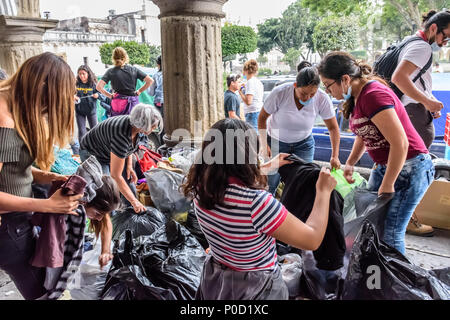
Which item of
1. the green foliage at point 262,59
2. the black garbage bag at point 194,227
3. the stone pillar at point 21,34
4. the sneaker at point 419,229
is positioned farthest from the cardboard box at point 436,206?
the green foliage at point 262,59

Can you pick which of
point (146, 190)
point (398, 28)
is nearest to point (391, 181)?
point (146, 190)

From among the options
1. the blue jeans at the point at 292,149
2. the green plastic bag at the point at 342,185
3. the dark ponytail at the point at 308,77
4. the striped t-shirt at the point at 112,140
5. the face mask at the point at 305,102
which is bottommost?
the green plastic bag at the point at 342,185

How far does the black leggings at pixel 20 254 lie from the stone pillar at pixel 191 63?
8.30 ft

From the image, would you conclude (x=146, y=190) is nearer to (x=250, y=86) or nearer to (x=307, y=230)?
(x=307, y=230)

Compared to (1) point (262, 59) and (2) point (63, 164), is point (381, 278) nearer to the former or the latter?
(2) point (63, 164)

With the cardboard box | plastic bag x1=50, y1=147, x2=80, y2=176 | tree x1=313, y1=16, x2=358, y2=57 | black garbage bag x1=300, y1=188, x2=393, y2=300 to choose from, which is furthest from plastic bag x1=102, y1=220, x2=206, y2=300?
tree x1=313, y1=16, x2=358, y2=57

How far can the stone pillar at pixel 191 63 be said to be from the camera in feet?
12.0

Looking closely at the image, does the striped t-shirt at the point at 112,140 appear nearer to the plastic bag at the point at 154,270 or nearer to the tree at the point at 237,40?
the plastic bag at the point at 154,270

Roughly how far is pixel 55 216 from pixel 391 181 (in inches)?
65.6

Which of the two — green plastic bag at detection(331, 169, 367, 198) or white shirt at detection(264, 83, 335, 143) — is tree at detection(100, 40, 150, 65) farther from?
green plastic bag at detection(331, 169, 367, 198)

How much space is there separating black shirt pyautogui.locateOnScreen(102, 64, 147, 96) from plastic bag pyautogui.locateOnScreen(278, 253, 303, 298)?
3718 mm

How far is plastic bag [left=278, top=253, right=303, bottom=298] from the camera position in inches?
82.8

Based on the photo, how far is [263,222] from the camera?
126 cm

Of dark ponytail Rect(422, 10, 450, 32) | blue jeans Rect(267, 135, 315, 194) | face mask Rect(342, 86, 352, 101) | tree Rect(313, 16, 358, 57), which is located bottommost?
blue jeans Rect(267, 135, 315, 194)
